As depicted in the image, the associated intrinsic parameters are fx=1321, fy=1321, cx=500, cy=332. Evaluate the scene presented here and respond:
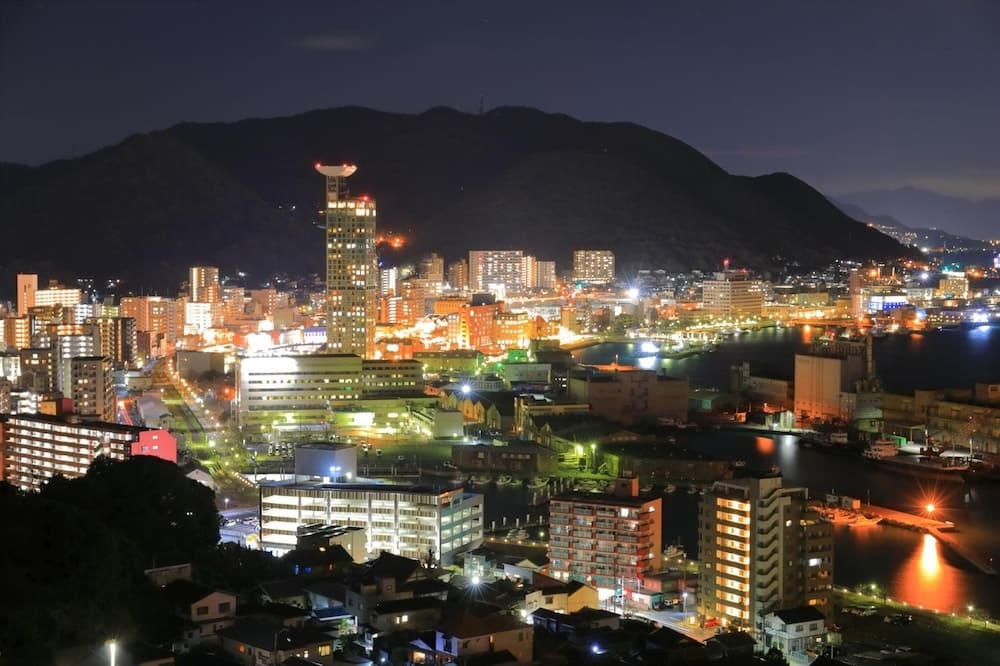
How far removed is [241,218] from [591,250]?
10.4 metres


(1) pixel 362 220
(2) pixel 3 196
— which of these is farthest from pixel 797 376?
(2) pixel 3 196

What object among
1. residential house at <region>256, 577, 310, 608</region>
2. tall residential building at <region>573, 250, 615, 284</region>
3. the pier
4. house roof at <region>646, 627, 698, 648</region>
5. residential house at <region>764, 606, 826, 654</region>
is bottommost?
the pier

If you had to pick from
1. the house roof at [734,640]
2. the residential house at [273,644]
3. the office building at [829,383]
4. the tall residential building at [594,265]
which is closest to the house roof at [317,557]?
the residential house at [273,644]

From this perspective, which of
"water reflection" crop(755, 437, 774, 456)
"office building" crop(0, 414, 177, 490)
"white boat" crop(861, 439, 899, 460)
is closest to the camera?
"office building" crop(0, 414, 177, 490)

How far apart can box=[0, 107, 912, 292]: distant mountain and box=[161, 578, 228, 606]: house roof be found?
2656 centimetres

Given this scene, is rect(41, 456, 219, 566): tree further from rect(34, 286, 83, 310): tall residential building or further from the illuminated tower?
rect(34, 286, 83, 310): tall residential building

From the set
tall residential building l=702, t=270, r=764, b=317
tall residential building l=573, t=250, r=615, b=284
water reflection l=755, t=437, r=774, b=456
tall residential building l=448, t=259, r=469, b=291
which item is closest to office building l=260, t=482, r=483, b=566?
water reflection l=755, t=437, r=774, b=456

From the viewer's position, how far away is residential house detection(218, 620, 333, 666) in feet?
14.6

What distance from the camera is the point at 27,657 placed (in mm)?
3947

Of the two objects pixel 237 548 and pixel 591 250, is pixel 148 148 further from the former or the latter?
pixel 237 548

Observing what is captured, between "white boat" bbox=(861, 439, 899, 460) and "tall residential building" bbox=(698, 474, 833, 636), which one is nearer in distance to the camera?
"tall residential building" bbox=(698, 474, 833, 636)

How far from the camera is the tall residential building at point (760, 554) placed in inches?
227

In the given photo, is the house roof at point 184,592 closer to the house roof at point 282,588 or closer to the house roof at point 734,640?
the house roof at point 282,588

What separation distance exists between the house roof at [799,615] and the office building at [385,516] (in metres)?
1.97
